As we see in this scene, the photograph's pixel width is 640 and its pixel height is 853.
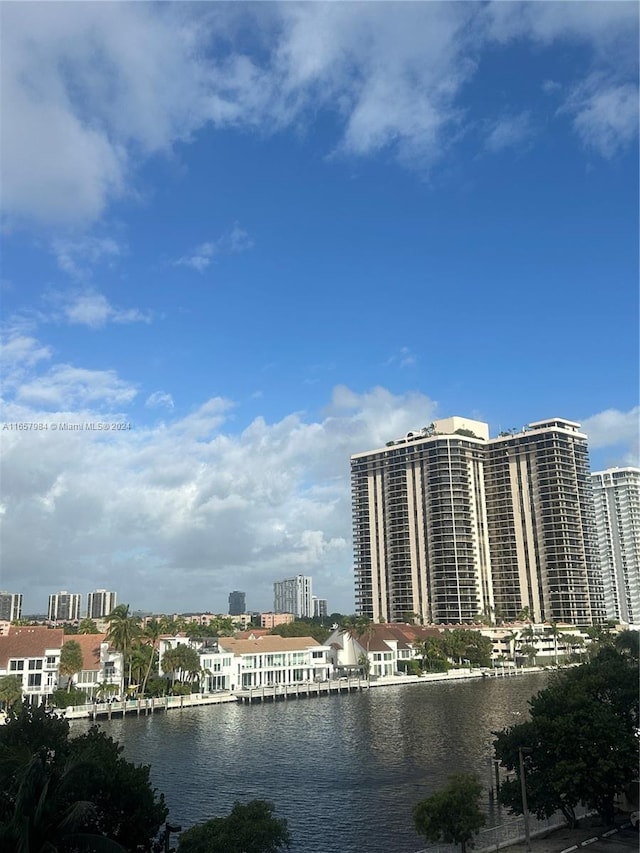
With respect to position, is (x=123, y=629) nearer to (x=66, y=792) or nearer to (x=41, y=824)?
(x=66, y=792)

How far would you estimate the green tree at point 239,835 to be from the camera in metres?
33.0

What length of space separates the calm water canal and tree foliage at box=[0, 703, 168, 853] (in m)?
16.3

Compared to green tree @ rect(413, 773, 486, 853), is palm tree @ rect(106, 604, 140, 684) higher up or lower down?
higher up

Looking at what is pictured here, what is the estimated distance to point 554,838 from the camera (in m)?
40.5

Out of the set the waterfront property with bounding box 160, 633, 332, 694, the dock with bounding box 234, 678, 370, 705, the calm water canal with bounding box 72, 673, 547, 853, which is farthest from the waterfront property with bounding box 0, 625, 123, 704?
the dock with bounding box 234, 678, 370, 705

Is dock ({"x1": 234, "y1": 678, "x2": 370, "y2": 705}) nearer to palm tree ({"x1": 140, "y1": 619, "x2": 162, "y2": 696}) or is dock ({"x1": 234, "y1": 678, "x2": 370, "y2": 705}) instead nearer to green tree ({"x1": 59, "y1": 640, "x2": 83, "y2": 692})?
palm tree ({"x1": 140, "y1": 619, "x2": 162, "y2": 696})

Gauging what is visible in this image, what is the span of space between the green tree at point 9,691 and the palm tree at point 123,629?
17115 millimetres

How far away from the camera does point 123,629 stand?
4373 inches

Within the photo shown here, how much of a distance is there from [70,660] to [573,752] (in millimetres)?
85081

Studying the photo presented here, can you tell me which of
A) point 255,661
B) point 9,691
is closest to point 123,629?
point 9,691

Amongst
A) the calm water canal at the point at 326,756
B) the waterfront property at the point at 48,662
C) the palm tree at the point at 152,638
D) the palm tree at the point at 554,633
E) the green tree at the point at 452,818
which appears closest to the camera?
the green tree at the point at 452,818

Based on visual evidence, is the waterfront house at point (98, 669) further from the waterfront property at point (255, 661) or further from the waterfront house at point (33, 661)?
the waterfront property at point (255, 661)

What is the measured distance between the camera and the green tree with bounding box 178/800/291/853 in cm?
3297

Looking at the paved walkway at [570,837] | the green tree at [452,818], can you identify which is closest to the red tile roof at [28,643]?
the green tree at [452,818]
